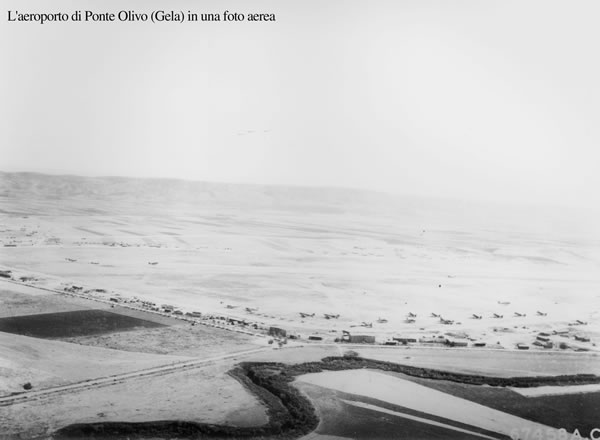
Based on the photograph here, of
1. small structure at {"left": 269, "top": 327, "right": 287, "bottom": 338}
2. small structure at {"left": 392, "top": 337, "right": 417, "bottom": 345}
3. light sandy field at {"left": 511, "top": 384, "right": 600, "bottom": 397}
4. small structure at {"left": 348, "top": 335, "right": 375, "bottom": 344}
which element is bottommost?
light sandy field at {"left": 511, "top": 384, "right": 600, "bottom": 397}

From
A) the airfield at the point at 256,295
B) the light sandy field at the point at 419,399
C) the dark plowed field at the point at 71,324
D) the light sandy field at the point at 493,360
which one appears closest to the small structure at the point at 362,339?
the airfield at the point at 256,295

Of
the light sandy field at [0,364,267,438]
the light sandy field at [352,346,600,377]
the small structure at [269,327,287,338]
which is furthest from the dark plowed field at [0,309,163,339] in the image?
the light sandy field at [352,346,600,377]

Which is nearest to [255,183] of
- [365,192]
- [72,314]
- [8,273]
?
[365,192]

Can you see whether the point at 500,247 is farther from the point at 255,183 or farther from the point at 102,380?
the point at 102,380

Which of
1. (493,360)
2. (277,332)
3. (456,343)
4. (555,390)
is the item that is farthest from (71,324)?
(555,390)

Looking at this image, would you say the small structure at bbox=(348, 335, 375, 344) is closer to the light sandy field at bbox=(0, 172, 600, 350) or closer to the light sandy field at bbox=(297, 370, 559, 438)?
the light sandy field at bbox=(0, 172, 600, 350)

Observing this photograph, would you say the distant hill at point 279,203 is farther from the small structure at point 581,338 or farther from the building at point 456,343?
the building at point 456,343

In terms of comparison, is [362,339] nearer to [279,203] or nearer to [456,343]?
[456,343]
